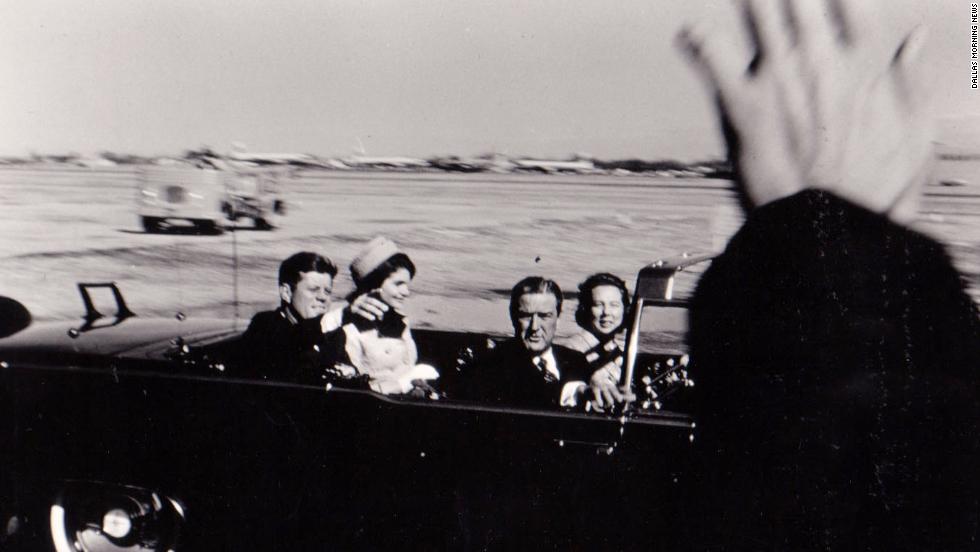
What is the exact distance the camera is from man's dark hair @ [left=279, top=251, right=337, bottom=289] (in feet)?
9.98

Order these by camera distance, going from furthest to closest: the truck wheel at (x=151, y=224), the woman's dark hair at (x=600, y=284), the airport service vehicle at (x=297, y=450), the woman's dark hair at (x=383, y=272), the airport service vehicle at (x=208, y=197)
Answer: the truck wheel at (x=151, y=224) < the airport service vehicle at (x=208, y=197) < the woman's dark hair at (x=383, y=272) < the woman's dark hair at (x=600, y=284) < the airport service vehicle at (x=297, y=450)

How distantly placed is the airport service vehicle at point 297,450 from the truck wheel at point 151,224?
305 millimetres

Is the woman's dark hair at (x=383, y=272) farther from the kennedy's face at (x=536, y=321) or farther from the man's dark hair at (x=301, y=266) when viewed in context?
the kennedy's face at (x=536, y=321)

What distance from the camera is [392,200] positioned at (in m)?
2.97

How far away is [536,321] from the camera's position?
289cm

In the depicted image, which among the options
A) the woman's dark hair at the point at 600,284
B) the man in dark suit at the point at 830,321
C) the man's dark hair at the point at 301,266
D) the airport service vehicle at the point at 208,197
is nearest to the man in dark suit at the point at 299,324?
the man's dark hair at the point at 301,266

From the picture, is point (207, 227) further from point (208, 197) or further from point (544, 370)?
point (544, 370)

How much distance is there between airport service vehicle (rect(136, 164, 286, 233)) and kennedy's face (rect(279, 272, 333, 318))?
0.79 ft

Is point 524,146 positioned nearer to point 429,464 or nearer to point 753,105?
point 753,105

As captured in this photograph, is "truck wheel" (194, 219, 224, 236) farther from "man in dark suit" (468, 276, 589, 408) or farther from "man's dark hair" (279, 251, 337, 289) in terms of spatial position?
"man in dark suit" (468, 276, 589, 408)

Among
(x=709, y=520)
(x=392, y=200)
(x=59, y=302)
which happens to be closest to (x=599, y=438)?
(x=709, y=520)

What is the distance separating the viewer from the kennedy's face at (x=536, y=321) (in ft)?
9.43

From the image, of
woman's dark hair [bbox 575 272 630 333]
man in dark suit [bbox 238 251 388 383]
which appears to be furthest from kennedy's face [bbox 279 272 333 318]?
woman's dark hair [bbox 575 272 630 333]

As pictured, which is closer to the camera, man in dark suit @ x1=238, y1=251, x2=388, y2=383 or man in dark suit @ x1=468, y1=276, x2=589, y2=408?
man in dark suit @ x1=468, y1=276, x2=589, y2=408
